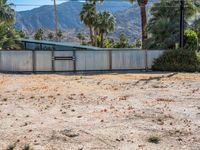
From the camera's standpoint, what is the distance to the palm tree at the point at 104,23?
69.2 meters

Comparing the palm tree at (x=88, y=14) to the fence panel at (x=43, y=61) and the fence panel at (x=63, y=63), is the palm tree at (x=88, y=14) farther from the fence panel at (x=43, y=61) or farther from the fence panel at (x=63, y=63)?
the fence panel at (x=43, y=61)

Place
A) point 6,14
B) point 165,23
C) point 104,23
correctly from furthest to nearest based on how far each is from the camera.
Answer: point 104,23
point 6,14
point 165,23

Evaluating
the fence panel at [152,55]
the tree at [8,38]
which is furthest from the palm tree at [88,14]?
the fence panel at [152,55]

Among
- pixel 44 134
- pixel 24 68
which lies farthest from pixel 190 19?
pixel 44 134

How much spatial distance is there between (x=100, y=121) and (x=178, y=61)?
23459mm

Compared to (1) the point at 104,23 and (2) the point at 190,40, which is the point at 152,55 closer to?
(2) the point at 190,40

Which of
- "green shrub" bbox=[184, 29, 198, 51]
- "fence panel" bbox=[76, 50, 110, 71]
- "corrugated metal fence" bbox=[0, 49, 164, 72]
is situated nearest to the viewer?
"corrugated metal fence" bbox=[0, 49, 164, 72]

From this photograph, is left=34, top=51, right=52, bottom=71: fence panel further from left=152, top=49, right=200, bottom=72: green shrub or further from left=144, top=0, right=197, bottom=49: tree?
left=144, top=0, right=197, bottom=49: tree

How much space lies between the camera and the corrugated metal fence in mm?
30141

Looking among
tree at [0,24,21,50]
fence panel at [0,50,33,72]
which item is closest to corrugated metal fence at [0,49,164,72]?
fence panel at [0,50,33,72]

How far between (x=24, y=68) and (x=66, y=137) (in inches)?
873

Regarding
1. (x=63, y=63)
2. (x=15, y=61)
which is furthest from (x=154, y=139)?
(x=63, y=63)

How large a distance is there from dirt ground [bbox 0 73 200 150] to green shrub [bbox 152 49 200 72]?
54.0 feet

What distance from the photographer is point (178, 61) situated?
1297 inches
